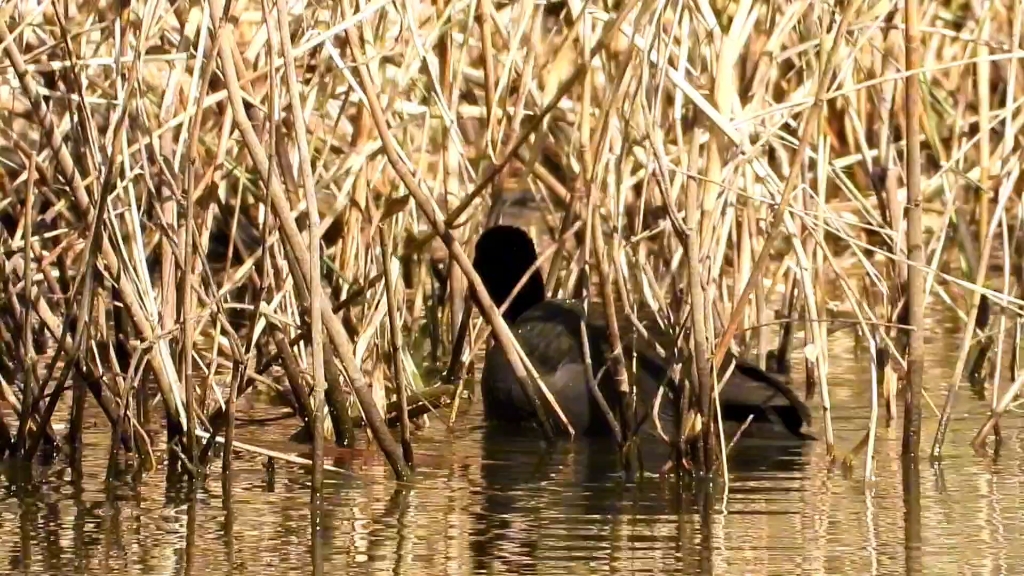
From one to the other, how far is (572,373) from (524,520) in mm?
1677

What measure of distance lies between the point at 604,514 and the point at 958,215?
3738 millimetres

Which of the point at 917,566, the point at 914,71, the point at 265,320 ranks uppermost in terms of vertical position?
the point at 914,71

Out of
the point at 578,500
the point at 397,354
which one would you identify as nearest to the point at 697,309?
the point at 578,500

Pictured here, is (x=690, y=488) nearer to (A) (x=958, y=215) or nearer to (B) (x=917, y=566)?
(B) (x=917, y=566)

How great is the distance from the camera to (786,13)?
522cm

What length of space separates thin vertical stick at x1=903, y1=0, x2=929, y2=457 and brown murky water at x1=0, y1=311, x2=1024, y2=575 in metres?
0.16

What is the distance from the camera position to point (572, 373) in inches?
256

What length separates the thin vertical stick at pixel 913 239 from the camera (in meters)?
4.96

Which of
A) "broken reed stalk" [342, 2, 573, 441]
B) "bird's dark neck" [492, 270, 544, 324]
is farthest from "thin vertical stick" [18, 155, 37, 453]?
"bird's dark neck" [492, 270, 544, 324]

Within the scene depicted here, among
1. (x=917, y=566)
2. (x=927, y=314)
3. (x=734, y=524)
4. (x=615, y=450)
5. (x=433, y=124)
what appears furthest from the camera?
(x=927, y=314)

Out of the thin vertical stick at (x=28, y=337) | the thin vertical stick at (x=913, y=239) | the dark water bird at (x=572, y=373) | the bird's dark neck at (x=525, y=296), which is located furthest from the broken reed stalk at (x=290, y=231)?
the bird's dark neck at (x=525, y=296)

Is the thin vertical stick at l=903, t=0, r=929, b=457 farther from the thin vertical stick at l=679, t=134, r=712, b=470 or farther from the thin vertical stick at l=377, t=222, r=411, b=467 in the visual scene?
the thin vertical stick at l=377, t=222, r=411, b=467

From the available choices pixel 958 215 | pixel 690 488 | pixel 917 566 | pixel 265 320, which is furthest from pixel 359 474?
pixel 958 215

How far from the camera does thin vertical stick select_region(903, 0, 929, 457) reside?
4957 millimetres
